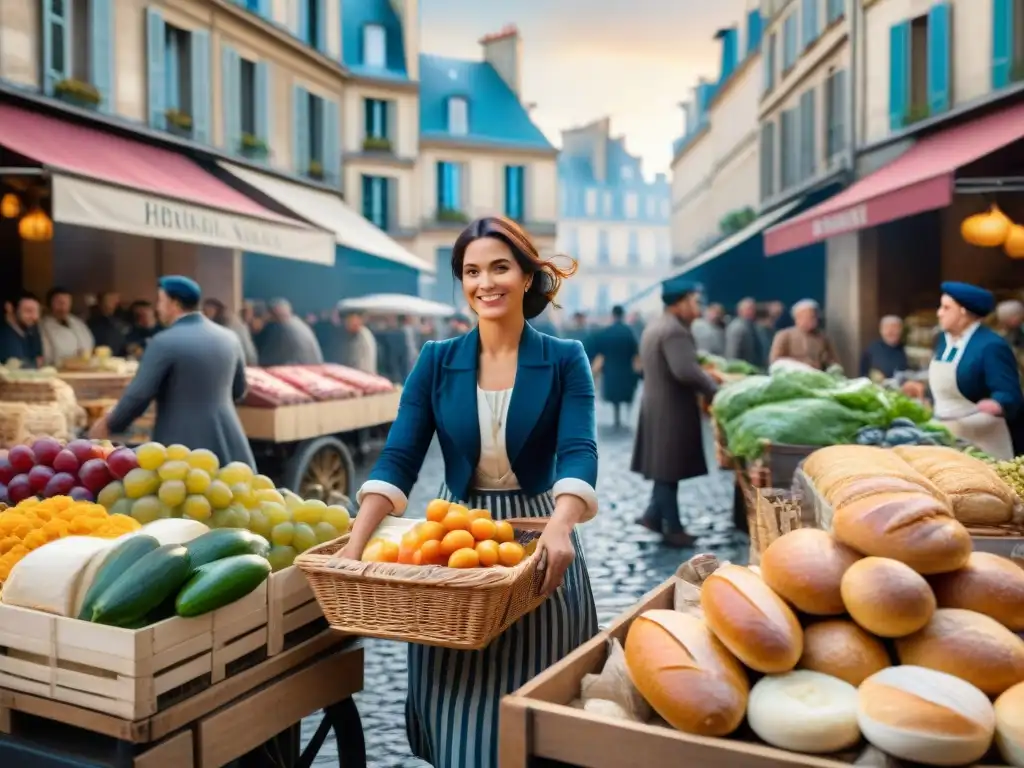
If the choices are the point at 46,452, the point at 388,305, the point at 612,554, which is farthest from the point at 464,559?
the point at 388,305

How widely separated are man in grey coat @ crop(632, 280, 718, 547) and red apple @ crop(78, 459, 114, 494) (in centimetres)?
461

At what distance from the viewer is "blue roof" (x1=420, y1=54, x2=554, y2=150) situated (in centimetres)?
3603

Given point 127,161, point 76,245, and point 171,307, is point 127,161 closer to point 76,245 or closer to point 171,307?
point 76,245

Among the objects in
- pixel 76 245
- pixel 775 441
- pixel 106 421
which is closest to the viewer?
pixel 106 421

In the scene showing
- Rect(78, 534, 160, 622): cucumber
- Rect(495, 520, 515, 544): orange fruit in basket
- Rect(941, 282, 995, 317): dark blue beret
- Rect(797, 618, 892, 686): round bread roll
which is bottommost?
Rect(797, 618, 892, 686): round bread roll

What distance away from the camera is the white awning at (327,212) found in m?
15.6

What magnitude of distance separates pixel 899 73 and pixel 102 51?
10.7m

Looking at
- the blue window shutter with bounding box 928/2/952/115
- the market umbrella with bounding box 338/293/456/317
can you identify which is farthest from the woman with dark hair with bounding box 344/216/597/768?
Answer: the market umbrella with bounding box 338/293/456/317

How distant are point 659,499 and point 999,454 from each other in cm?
276

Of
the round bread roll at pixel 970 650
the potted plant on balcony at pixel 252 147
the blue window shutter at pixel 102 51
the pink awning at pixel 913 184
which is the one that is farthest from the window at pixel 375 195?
the round bread roll at pixel 970 650

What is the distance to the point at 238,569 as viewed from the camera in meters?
2.46

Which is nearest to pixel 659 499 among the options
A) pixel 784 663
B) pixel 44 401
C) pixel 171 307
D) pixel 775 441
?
pixel 775 441

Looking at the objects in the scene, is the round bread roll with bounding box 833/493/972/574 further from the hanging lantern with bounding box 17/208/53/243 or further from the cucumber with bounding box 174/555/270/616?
the hanging lantern with bounding box 17/208/53/243

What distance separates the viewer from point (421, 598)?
2.11 metres
